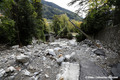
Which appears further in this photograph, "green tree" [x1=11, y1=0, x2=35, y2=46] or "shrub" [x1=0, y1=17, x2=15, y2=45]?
"green tree" [x1=11, y1=0, x2=35, y2=46]

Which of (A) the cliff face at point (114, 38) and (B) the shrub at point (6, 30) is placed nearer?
(A) the cliff face at point (114, 38)

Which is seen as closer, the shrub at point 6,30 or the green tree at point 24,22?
the shrub at point 6,30

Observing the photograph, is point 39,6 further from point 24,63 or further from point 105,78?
point 105,78

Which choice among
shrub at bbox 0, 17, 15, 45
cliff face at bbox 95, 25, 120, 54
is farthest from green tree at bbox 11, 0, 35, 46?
cliff face at bbox 95, 25, 120, 54

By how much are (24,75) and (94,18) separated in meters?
7.24

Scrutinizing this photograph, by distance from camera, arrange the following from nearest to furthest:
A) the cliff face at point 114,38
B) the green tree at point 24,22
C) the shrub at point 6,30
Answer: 1. the cliff face at point 114,38
2. the shrub at point 6,30
3. the green tree at point 24,22

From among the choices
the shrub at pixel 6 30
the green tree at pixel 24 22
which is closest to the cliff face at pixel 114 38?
the shrub at pixel 6 30

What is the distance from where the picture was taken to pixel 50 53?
3385 mm

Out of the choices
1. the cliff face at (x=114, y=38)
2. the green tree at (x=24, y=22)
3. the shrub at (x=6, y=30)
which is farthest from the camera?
the green tree at (x=24, y=22)

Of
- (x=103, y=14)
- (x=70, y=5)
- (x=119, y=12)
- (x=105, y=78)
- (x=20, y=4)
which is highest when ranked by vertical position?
(x=20, y=4)

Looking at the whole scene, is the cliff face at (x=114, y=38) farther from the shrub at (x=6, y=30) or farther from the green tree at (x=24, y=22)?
the green tree at (x=24, y=22)

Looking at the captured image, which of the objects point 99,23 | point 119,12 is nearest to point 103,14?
point 99,23

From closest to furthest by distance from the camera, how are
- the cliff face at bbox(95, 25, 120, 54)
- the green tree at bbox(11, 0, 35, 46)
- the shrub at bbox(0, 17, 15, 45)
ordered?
the cliff face at bbox(95, 25, 120, 54)
the shrub at bbox(0, 17, 15, 45)
the green tree at bbox(11, 0, 35, 46)

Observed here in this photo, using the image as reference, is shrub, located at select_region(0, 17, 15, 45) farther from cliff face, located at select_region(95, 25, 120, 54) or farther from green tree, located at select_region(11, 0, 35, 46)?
cliff face, located at select_region(95, 25, 120, 54)
